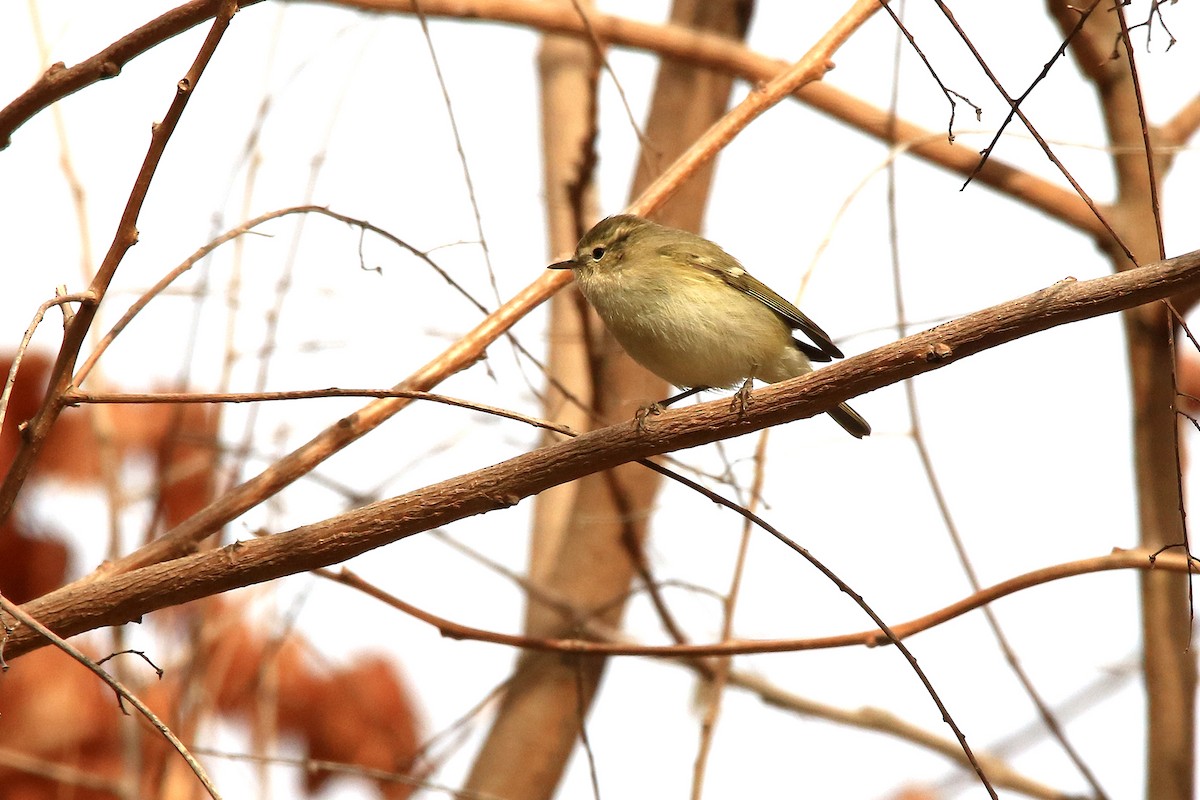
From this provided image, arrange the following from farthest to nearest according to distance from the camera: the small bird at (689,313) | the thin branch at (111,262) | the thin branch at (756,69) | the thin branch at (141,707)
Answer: the thin branch at (756,69) → the small bird at (689,313) → the thin branch at (111,262) → the thin branch at (141,707)

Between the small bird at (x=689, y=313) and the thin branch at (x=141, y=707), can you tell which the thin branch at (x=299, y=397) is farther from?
the small bird at (x=689, y=313)

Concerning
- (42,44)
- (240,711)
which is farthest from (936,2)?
(240,711)

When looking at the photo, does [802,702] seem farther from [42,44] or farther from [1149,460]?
[42,44]

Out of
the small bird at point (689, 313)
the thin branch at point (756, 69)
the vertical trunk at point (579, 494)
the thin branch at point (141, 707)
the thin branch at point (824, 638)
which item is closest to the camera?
the thin branch at point (141, 707)

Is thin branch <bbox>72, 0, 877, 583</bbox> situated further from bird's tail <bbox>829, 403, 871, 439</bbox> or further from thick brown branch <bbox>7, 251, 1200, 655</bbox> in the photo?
bird's tail <bbox>829, 403, 871, 439</bbox>

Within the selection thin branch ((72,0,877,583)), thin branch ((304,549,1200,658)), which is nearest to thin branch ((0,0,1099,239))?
thin branch ((72,0,877,583))

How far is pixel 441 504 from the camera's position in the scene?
76.4 inches

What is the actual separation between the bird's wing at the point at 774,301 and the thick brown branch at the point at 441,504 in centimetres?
154

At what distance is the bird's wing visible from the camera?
136 inches

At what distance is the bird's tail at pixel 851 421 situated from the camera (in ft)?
11.3

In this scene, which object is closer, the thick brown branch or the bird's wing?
the thick brown branch

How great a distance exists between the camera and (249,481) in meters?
2.60

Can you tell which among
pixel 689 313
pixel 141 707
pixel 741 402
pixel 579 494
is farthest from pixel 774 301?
pixel 141 707

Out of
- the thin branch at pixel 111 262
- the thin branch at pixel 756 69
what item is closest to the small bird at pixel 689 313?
the thin branch at pixel 756 69
